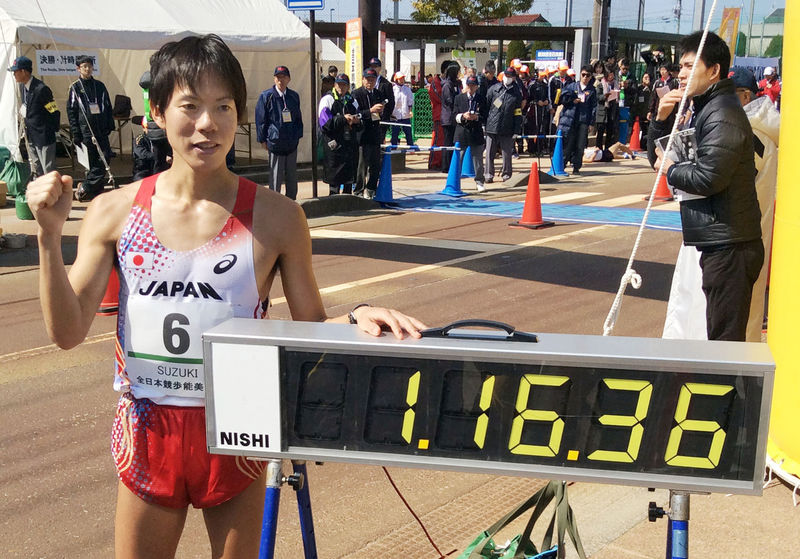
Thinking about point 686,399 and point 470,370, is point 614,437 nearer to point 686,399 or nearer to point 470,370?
point 686,399

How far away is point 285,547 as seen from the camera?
161 inches

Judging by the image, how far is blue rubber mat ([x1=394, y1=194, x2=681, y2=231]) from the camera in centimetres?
1344

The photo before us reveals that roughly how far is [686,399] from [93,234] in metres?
1.56

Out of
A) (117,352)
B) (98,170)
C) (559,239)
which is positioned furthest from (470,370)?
A: (98,170)

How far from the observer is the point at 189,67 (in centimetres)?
229

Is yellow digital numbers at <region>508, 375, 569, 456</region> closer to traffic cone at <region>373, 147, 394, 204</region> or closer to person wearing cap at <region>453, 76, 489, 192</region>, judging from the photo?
traffic cone at <region>373, 147, 394, 204</region>

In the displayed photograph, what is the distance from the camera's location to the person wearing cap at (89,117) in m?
14.4

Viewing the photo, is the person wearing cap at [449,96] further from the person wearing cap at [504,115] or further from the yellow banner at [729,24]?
the yellow banner at [729,24]

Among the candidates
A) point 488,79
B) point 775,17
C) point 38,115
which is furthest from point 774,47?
point 38,115

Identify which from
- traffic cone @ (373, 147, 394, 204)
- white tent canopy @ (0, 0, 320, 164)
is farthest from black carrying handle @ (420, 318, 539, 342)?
traffic cone @ (373, 147, 394, 204)

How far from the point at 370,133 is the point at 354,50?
372 centimetres

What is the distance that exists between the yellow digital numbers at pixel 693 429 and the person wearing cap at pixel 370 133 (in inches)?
531

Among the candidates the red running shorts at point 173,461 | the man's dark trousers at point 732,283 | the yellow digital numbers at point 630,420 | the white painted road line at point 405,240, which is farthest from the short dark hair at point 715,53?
the white painted road line at point 405,240

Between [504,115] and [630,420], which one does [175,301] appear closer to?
[630,420]
